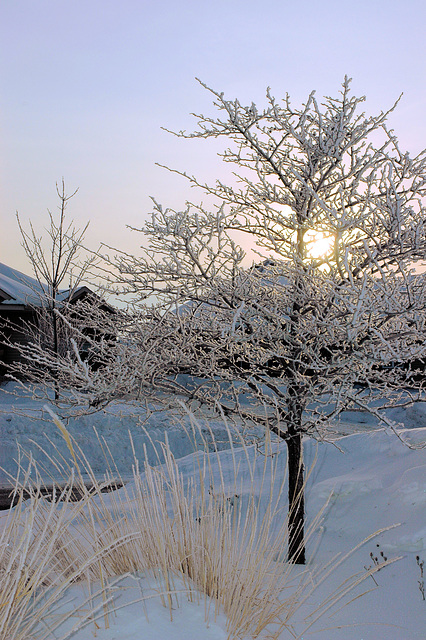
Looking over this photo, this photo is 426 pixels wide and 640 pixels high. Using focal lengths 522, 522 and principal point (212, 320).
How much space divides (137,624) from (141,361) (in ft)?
8.63

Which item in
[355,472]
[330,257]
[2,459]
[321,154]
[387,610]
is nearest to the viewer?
[387,610]

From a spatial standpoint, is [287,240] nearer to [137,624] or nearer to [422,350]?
[422,350]

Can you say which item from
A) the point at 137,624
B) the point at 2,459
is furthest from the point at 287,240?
the point at 2,459

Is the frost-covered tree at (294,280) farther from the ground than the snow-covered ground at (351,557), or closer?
farther from the ground

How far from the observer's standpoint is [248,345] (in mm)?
5789

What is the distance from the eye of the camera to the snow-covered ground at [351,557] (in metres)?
2.86

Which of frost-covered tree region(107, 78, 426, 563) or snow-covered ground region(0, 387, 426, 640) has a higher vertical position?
frost-covered tree region(107, 78, 426, 563)

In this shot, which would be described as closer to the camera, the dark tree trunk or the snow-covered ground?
the snow-covered ground

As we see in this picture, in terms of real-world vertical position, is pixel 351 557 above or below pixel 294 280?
below

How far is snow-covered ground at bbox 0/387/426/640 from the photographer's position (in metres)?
2.86

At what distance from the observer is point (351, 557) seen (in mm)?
5496

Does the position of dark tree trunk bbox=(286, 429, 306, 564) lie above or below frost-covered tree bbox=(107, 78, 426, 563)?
below

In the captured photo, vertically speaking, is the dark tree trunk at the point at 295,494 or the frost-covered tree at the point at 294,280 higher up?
the frost-covered tree at the point at 294,280

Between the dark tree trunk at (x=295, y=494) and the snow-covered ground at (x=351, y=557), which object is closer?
the snow-covered ground at (x=351, y=557)
